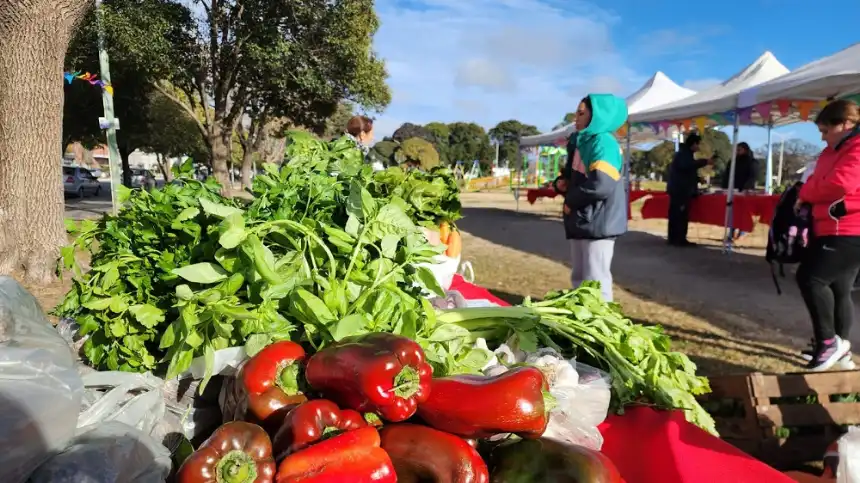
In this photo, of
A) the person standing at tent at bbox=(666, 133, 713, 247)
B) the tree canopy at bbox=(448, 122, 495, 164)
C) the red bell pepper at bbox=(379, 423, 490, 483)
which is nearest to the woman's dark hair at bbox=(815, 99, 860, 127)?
the red bell pepper at bbox=(379, 423, 490, 483)

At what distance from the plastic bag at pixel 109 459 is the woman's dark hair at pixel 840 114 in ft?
14.5

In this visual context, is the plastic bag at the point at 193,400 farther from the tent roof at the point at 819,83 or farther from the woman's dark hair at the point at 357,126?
the tent roof at the point at 819,83

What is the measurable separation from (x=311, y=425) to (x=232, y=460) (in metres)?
0.19

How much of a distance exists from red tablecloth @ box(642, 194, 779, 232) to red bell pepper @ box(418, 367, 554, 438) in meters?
9.27

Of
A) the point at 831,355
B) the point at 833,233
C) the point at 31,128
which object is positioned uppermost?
the point at 31,128

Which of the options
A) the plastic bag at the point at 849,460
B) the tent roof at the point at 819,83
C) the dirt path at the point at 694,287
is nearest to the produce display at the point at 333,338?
the plastic bag at the point at 849,460

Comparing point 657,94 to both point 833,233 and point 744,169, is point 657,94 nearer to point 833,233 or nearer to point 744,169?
point 744,169

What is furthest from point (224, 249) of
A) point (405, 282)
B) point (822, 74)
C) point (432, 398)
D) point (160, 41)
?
point (160, 41)

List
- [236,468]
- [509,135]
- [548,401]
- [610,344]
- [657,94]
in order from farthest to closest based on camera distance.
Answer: [509,135] → [657,94] → [610,344] → [548,401] → [236,468]

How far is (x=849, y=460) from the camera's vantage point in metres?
1.79

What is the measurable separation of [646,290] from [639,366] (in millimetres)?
5676

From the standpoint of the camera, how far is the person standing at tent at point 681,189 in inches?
423

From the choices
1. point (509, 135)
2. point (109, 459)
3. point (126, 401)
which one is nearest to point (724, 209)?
point (126, 401)

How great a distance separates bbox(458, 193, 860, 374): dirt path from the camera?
498cm
